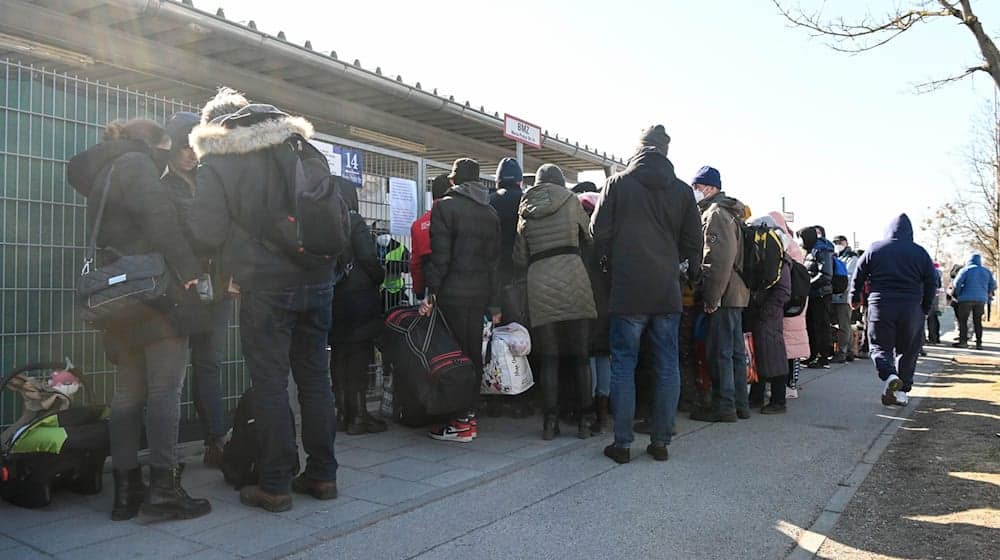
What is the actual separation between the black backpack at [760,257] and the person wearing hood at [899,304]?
1.54m

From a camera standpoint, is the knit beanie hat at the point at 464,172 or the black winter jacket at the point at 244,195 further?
the knit beanie hat at the point at 464,172

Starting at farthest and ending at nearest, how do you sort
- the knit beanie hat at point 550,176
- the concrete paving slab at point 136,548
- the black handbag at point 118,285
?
the knit beanie hat at point 550,176 → the black handbag at point 118,285 → the concrete paving slab at point 136,548

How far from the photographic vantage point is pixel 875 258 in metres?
7.39

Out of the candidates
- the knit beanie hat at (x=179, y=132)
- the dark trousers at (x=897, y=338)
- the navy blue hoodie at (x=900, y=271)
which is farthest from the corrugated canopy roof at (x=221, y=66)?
the dark trousers at (x=897, y=338)

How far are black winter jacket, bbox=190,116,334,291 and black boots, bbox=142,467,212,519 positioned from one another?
1013 mm

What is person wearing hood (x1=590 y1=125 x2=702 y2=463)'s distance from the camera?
191 inches

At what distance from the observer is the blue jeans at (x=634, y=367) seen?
4875mm

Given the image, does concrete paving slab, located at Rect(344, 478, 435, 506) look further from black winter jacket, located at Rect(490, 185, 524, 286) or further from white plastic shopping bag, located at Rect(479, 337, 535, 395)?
black winter jacket, located at Rect(490, 185, 524, 286)

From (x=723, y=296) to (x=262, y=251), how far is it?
394cm

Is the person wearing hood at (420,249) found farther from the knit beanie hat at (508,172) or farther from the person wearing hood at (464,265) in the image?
the knit beanie hat at (508,172)

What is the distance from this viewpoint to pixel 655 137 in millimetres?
5043

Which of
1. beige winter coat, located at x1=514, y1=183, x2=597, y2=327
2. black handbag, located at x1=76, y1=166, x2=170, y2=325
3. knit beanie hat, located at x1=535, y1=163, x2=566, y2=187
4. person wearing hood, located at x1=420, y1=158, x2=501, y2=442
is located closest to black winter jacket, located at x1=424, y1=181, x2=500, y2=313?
person wearing hood, located at x1=420, y1=158, x2=501, y2=442

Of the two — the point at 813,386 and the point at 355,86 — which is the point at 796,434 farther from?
the point at 355,86

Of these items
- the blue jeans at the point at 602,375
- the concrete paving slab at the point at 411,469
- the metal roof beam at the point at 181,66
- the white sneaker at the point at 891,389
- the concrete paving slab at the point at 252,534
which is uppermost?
the metal roof beam at the point at 181,66
